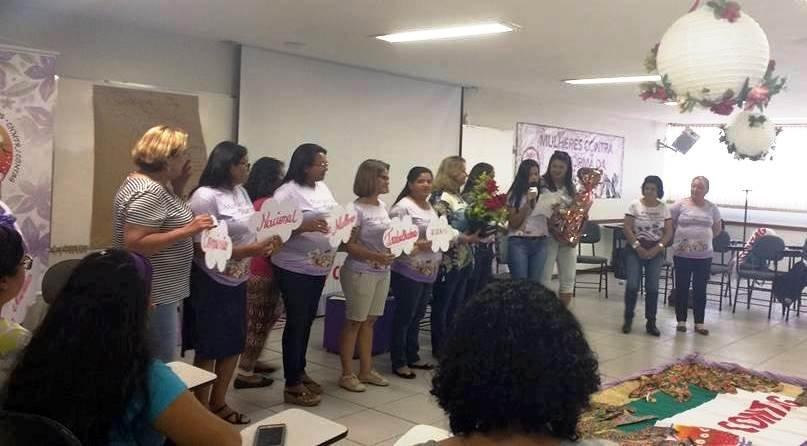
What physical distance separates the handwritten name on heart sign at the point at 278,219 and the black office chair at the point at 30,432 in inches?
78.2

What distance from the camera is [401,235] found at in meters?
3.93

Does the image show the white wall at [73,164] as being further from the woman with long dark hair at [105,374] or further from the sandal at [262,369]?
the woman with long dark hair at [105,374]

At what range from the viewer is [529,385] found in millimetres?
1115

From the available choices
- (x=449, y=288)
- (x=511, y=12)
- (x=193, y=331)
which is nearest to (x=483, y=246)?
(x=449, y=288)

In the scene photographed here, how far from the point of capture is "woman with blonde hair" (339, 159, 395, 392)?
153 inches

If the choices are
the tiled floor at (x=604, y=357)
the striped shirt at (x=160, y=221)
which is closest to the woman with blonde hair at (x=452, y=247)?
the tiled floor at (x=604, y=357)

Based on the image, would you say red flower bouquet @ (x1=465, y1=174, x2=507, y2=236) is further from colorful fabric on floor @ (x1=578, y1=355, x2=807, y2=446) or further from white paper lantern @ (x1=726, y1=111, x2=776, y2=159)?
white paper lantern @ (x1=726, y1=111, x2=776, y2=159)

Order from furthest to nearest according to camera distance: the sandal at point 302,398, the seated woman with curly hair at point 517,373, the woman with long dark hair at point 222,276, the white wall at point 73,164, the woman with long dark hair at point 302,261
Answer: the white wall at point 73,164 < the sandal at point 302,398 < the woman with long dark hair at point 302,261 < the woman with long dark hair at point 222,276 < the seated woman with curly hair at point 517,373

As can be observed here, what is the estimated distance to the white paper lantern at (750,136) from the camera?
404 cm

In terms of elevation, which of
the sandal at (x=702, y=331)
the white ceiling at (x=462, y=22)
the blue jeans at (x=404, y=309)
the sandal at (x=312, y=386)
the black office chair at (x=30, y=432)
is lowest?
the sandal at (x=312, y=386)

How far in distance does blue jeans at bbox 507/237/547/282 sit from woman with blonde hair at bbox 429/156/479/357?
0.51 metres

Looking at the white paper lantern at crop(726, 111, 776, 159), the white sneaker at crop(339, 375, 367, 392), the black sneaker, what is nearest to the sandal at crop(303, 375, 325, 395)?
the white sneaker at crop(339, 375, 367, 392)

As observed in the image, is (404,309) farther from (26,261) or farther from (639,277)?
(639,277)

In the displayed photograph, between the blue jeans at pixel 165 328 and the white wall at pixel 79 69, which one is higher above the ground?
the white wall at pixel 79 69
